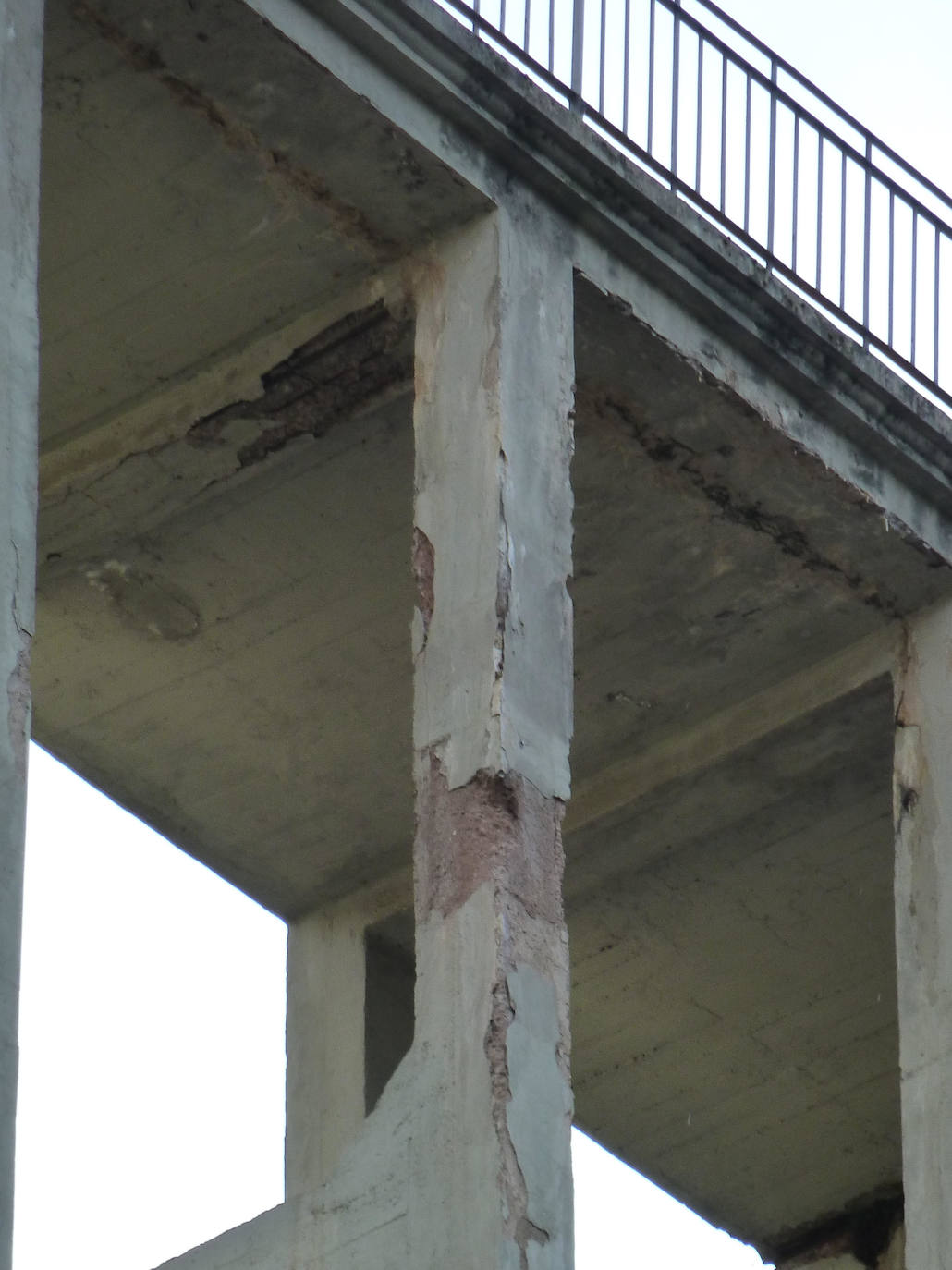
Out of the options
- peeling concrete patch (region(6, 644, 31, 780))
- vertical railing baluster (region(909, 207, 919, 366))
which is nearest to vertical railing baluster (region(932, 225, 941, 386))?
vertical railing baluster (region(909, 207, 919, 366))

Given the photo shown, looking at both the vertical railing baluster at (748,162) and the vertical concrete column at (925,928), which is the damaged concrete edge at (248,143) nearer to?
the vertical railing baluster at (748,162)

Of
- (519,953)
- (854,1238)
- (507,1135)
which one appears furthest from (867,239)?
(854,1238)

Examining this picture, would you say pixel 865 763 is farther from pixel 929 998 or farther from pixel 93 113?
pixel 93 113

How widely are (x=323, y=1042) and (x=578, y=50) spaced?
15.2 ft

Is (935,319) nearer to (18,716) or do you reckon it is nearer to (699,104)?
(699,104)

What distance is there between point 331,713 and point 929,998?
279cm

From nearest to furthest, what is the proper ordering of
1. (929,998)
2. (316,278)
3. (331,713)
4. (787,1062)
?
1. (316,278)
2. (929,998)
3. (331,713)
4. (787,1062)

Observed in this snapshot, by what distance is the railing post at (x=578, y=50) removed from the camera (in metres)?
10.5

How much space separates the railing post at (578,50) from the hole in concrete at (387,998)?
411cm

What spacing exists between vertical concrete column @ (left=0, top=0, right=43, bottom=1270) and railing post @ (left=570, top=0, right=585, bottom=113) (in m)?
2.52

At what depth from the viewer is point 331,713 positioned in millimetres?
12312

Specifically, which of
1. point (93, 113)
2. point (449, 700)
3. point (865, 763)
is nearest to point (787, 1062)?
point (865, 763)

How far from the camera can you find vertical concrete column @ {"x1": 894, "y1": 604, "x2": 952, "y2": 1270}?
1084 centimetres

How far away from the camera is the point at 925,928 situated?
1128 centimetres
